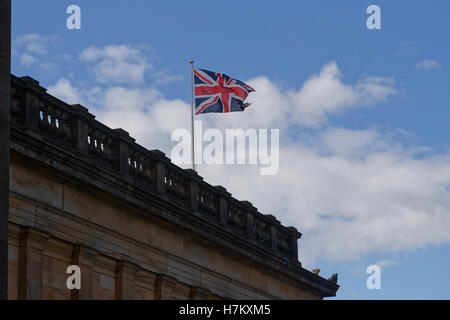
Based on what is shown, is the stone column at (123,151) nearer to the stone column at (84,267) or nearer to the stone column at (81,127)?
the stone column at (81,127)

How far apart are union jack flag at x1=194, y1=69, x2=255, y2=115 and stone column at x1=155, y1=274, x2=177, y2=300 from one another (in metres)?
8.70

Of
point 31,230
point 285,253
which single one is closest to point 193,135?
point 285,253

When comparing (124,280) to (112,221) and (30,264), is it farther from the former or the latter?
(30,264)

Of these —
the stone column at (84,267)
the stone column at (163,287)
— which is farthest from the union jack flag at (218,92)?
the stone column at (84,267)

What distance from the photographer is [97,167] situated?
2680cm

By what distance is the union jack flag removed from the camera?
37625mm

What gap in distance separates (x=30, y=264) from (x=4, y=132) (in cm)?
1212

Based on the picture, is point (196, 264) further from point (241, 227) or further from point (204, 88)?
point (204, 88)

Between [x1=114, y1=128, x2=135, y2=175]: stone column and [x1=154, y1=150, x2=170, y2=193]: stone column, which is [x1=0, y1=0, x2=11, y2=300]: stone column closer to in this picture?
[x1=114, y1=128, x2=135, y2=175]: stone column

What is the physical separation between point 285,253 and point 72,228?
13.4 m

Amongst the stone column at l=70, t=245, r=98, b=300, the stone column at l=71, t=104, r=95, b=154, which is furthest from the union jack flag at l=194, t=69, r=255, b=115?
the stone column at l=70, t=245, r=98, b=300

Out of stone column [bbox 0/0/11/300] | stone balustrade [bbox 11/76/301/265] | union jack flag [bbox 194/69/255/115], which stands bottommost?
stone column [bbox 0/0/11/300]

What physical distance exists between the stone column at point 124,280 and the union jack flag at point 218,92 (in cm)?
1000
